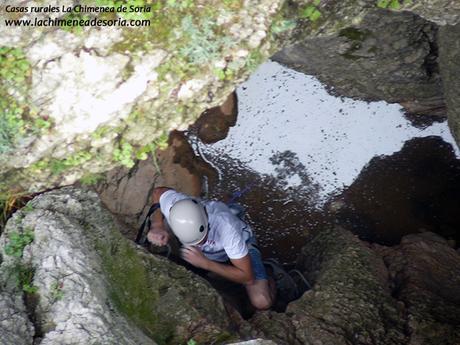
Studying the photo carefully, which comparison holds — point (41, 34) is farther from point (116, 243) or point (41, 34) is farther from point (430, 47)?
point (430, 47)

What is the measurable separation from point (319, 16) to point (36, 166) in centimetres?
258

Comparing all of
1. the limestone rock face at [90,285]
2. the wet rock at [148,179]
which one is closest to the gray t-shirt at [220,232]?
the limestone rock face at [90,285]

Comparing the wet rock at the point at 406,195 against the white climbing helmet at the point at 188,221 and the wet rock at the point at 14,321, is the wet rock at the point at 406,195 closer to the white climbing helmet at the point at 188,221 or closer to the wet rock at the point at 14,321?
the white climbing helmet at the point at 188,221

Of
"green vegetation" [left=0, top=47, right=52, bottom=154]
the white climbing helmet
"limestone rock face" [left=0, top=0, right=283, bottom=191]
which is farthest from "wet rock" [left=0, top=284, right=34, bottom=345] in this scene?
the white climbing helmet

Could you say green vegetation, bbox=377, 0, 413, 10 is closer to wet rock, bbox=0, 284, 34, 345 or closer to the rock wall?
the rock wall

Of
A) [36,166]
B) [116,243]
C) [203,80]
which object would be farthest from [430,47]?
[36,166]

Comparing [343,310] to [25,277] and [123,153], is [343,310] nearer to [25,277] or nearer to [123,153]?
[123,153]

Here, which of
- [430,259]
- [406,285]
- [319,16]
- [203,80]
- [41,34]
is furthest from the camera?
[430,259]

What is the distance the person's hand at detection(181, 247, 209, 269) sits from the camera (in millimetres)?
5078

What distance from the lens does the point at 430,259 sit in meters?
5.65

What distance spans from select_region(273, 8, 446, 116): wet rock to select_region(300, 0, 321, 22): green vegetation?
126cm

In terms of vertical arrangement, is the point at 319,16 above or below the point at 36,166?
above

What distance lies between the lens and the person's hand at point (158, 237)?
533 centimetres

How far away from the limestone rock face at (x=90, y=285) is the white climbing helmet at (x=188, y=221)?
325mm
